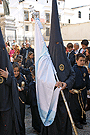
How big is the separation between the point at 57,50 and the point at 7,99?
119 cm

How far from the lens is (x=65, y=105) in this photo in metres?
3.33

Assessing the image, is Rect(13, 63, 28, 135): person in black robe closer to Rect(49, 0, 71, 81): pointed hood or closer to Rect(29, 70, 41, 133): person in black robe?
Rect(29, 70, 41, 133): person in black robe

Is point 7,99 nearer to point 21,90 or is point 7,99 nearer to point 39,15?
point 21,90

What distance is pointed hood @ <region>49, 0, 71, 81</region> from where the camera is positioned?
3208 mm

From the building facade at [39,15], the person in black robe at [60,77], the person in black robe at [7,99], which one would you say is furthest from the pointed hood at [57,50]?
the building facade at [39,15]

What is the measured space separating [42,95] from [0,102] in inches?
27.9

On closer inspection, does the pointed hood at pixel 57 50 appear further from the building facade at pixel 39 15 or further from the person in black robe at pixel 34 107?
the building facade at pixel 39 15

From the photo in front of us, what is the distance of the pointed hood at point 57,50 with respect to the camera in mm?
3208

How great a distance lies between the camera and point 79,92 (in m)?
4.49

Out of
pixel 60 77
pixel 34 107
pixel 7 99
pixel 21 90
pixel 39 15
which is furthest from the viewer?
pixel 39 15

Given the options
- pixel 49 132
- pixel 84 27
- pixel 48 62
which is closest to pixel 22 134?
pixel 49 132

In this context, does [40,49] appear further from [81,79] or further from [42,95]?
[81,79]

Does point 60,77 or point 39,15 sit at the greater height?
point 39,15

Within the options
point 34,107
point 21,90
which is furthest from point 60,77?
point 34,107
